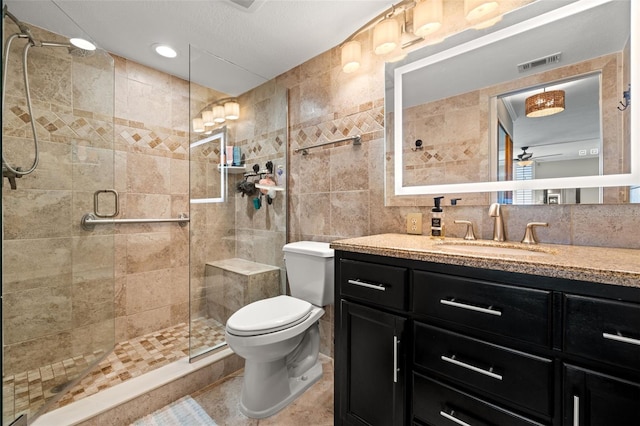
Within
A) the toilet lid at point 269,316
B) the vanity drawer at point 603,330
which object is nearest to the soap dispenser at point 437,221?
the vanity drawer at point 603,330

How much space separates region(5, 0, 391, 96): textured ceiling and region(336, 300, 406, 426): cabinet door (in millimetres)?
1656

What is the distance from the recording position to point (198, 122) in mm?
1996

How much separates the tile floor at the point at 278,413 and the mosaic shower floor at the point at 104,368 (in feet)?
1.06

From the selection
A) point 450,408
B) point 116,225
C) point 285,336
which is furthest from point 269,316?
point 116,225

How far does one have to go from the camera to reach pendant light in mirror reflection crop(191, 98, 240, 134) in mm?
2002

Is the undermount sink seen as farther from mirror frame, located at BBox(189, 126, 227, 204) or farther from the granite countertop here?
mirror frame, located at BBox(189, 126, 227, 204)

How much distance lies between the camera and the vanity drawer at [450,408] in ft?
2.68

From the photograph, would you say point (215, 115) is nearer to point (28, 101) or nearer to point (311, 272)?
point (28, 101)

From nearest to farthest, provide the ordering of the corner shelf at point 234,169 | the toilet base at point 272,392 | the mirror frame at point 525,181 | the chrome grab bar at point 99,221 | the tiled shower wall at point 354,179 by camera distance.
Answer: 1. the mirror frame at point 525,181
2. the tiled shower wall at point 354,179
3. the toilet base at point 272,392
4. the chrome grab bar at point 99,221
5. the corner shelf at point 234,169

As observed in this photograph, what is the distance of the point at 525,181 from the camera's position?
124 cm

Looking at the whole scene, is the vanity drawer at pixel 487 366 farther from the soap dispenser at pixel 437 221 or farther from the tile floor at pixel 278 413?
the tile floor at pixel 278 413

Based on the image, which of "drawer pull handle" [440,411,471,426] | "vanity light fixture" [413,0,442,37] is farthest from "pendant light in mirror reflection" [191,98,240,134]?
"drawer pull handle" [440,411,471,426]

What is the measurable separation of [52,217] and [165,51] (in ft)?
4.59

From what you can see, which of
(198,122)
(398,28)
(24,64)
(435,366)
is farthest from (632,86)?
(24,64)
